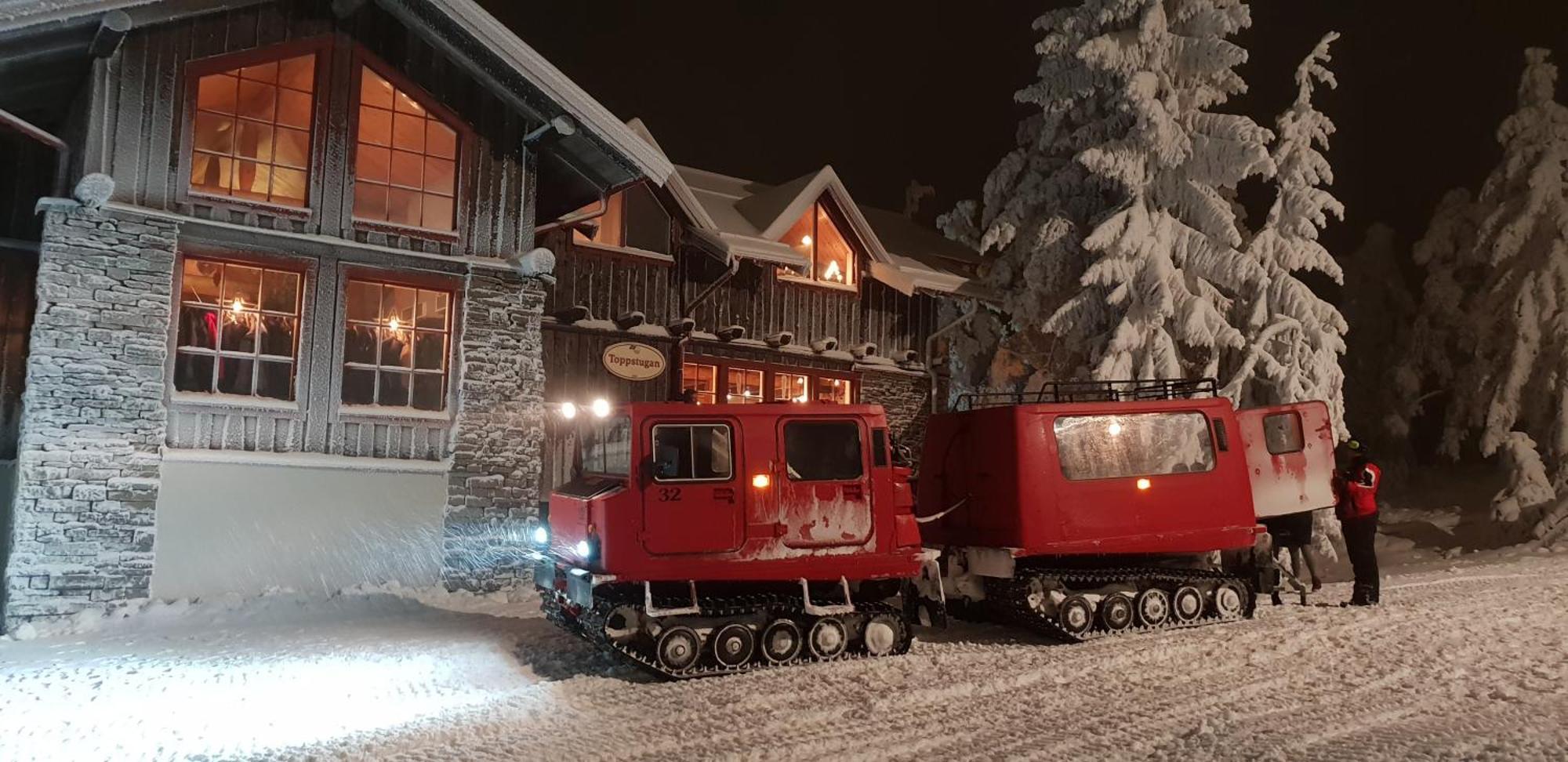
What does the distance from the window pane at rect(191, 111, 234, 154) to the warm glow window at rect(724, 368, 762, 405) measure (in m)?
8.71

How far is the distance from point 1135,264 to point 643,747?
45.8 ft

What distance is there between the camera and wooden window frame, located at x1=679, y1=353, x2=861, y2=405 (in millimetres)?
17625

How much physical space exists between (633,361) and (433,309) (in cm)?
415

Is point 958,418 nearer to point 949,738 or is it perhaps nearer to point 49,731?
point 949,738

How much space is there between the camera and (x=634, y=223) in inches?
669

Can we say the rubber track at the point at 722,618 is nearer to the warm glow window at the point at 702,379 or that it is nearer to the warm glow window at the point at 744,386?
the warm glow window at the point at 702,379

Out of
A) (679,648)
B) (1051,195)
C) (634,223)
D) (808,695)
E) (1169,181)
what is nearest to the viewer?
(808,695)

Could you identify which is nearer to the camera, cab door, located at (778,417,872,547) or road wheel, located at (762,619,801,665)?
road wheel, located at (762,619,801,665)

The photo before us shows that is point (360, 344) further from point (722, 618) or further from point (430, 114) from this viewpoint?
point (722, 618)

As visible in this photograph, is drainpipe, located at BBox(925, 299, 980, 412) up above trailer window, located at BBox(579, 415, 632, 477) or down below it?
above

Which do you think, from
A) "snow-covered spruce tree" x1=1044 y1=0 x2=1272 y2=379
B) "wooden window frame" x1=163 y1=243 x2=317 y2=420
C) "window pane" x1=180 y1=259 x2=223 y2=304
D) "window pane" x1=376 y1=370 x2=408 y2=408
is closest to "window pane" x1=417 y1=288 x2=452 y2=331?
"window pane" x1=376 y1=370 x2=408 y2=408

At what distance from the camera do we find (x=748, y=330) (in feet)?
59.8

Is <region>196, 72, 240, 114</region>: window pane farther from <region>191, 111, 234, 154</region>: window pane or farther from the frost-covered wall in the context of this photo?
the frost-covered wall

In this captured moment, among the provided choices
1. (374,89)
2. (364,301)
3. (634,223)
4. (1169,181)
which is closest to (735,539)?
(364,301)
